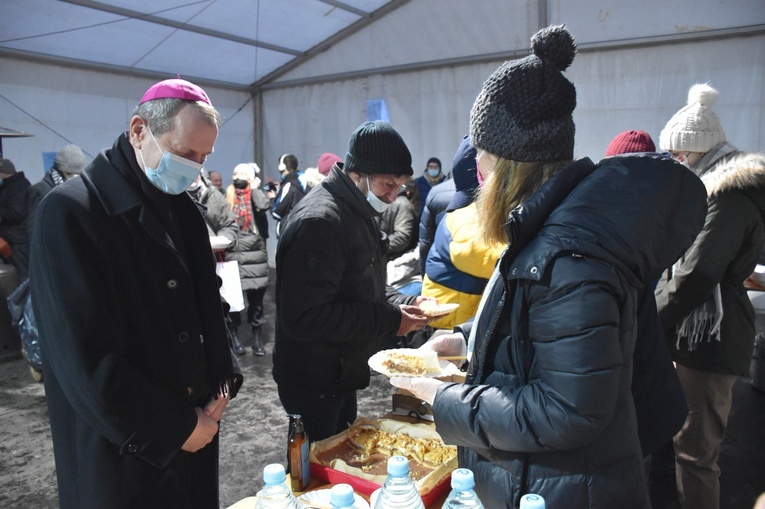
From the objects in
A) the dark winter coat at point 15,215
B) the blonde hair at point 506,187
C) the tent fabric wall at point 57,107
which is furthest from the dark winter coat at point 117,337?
the tent fabric wall at point 57,107

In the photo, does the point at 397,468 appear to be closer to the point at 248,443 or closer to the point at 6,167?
the point at 248,443

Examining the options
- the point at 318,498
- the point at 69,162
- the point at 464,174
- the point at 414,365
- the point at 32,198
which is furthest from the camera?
the point at 32,198

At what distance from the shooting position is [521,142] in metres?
1.28

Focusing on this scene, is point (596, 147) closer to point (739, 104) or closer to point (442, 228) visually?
point (739, 104)

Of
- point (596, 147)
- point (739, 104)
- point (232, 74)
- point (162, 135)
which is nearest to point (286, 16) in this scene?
point (232, 74)

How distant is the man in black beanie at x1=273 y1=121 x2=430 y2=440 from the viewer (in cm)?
229

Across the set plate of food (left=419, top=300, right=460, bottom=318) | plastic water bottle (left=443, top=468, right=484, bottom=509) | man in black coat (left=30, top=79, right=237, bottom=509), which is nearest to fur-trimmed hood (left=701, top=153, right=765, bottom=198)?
plate of food (left=419, top=300, right=460, bottom=318)

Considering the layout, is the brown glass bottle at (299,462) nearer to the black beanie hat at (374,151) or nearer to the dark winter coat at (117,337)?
the dark winter coat at (117,337)

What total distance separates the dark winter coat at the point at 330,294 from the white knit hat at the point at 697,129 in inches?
68.7

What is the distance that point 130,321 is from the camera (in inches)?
63.3

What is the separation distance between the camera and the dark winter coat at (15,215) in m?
5.66

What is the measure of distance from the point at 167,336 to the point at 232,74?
9296mm

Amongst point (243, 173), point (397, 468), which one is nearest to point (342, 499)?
point (397, 468)

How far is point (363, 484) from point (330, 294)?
2.77 ft
